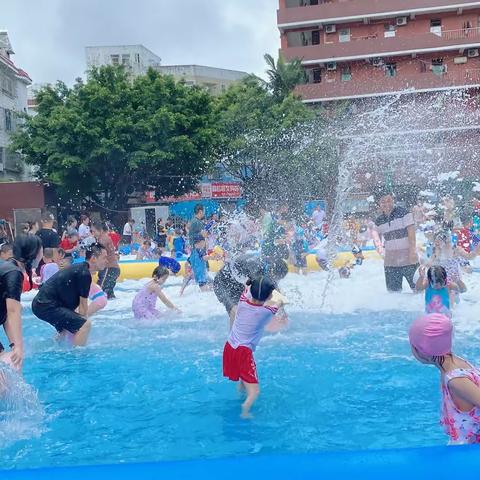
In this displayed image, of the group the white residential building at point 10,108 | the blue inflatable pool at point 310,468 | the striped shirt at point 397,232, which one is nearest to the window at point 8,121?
the white residential building at point 10,108

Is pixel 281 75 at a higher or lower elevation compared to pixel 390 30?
lower

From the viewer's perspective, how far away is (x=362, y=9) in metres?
39.2

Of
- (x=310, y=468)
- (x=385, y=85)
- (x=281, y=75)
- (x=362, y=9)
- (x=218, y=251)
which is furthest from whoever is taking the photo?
(x=385, y=85)

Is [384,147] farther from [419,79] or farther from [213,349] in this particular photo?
[213,349]

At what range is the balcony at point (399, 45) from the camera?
3847 cm

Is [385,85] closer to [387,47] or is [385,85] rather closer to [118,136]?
Answer: [387,47]

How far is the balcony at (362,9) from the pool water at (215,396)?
34838 millimetres

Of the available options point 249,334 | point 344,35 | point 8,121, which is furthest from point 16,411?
point 344,35

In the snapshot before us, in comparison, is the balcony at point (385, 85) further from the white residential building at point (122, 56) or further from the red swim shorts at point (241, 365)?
the red swim shorts at point (241, 365)

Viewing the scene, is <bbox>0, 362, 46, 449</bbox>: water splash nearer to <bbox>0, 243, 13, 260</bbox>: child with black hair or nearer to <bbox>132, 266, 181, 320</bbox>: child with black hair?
<bbox>132, 266, 181, 320</bbox>: child with black hair

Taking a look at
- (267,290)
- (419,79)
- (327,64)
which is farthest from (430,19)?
(267,290)

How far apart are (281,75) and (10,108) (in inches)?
668

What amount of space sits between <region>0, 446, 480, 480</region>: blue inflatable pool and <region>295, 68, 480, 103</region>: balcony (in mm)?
37481

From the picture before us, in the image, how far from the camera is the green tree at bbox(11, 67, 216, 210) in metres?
27.3
